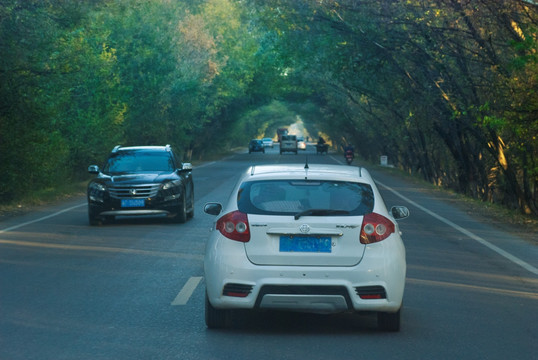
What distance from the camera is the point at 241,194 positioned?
25.5 ft

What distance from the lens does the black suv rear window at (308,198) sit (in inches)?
299

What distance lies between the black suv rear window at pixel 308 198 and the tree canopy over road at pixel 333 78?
9.66 m

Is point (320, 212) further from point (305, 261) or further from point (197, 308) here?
point (197, 308)

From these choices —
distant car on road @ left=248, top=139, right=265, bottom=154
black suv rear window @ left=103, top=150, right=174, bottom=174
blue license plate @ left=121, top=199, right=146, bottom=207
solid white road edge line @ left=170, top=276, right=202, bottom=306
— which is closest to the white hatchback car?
solid white road edge line @ left=170, top=276, right=202, bottom=306

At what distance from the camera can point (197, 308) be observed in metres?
8.71

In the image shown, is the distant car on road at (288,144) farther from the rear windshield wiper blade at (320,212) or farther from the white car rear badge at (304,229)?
the white car rear badge at (304,229)

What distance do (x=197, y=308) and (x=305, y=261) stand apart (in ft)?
5.93

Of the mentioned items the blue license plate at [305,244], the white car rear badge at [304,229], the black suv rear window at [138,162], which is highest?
the white car rear badge at [304,229]

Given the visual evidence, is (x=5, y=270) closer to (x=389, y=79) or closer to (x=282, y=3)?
(x=282, y=3)

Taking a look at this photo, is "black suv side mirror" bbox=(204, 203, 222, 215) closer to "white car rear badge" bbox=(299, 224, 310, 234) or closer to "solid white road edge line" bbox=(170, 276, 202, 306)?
"solid white road edge line" bbox=(170, 276, 202, 306)

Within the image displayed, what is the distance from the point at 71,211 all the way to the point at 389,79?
1656 centimetres

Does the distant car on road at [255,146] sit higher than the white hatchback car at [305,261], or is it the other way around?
the white hatchback car at [305,261]

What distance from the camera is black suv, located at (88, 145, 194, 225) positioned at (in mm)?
17234

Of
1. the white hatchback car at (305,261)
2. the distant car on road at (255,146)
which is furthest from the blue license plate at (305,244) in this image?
the distant car on road at (255,146)
